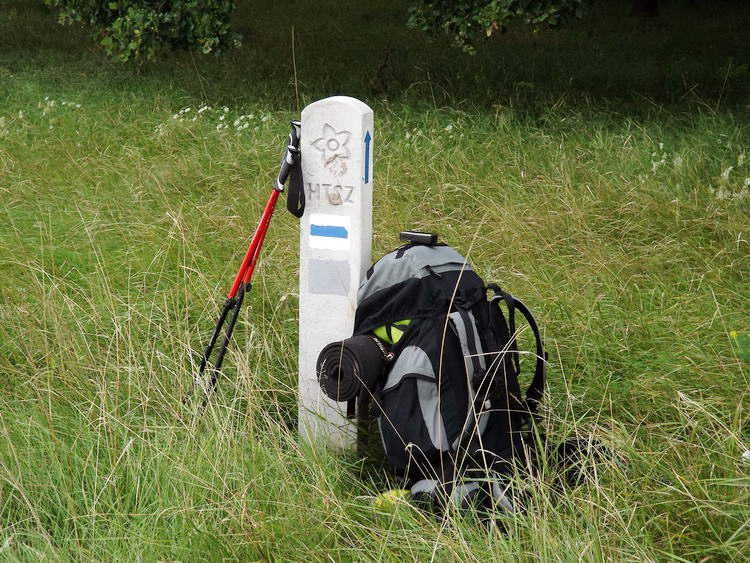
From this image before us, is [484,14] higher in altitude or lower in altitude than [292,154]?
higher

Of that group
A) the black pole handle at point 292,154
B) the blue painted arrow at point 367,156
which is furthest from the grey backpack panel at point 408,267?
the black pole handle at point 292,154

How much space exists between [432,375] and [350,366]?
246 mm

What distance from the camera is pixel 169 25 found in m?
7.79

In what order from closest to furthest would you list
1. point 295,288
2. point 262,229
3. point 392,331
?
1. point 392,331
2. point 262,229
3. point 295,288

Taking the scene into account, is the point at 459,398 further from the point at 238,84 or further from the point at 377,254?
the point at 238,84

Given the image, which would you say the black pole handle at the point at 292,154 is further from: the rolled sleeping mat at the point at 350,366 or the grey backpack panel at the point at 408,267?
the rolled sleeping mat at the point at 350,366

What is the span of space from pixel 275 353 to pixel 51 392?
0.87 meters

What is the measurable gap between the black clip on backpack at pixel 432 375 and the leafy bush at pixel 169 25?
212 inches

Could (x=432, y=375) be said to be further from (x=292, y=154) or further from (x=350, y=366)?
(x=292, y=154)

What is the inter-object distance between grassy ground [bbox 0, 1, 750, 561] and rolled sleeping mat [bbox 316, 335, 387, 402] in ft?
0.81

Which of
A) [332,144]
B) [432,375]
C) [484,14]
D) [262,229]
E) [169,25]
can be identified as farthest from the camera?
[169,25]

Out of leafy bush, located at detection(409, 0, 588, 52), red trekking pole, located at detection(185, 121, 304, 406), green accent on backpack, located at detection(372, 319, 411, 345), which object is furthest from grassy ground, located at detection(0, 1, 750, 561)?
leafy bush, located at detection(409, 0, 588, 52)

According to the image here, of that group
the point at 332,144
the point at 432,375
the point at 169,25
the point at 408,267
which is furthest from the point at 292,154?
the point at 169,25

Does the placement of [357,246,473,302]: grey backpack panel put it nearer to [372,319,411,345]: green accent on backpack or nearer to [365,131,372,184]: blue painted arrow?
[372,319,411,345]: green accent on backpack
